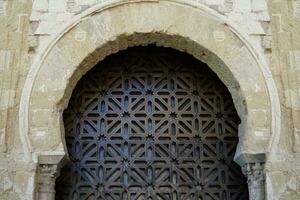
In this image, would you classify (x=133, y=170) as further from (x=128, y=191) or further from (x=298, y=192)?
(x=298, y=192)

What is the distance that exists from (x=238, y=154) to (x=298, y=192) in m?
0.66

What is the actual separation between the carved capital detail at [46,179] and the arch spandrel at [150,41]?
1.20ft

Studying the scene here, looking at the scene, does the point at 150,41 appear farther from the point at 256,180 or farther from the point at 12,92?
the point at 256,180

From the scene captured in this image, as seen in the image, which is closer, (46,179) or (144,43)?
(46,179)

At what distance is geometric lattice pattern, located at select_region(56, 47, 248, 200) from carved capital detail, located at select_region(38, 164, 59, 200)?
481 mm

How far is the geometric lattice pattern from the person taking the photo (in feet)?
17.5

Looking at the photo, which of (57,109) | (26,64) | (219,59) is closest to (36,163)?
(57,109)

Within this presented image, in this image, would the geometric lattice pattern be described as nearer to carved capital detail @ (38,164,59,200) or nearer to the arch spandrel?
the arch spandrel

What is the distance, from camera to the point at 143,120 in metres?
5.55

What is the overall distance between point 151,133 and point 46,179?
1.27 m

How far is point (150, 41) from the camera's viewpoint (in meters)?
5.45

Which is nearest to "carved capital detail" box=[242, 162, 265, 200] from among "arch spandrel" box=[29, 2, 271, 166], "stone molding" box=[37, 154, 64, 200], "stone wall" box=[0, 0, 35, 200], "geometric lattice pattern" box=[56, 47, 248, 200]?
"arch spandrel" box=[29, 2, 271, 166]

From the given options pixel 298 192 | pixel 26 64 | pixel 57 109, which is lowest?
pixel 298 192

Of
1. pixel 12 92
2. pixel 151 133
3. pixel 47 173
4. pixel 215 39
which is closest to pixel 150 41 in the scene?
pixel 215 39
